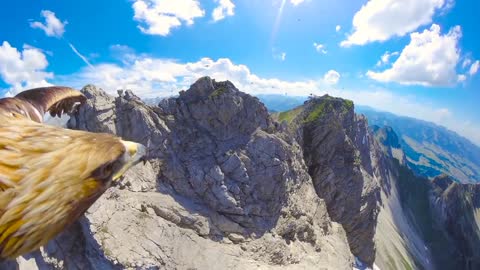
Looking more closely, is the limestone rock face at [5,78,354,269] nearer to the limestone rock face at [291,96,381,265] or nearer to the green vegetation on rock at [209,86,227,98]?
the green vegetation on rock at [209,86,227,98]

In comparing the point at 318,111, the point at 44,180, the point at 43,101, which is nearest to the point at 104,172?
the point at 44,180

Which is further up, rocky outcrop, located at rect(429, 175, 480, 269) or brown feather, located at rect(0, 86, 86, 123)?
brown feather, located at rect(0, 86, 86, 123)

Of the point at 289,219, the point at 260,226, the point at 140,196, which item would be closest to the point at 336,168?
the point at 289,219

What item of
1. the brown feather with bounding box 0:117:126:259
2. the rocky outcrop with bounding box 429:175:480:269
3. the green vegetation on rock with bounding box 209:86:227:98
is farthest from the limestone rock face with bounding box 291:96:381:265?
the rocky outcrop with bounding box 429:175:480:269

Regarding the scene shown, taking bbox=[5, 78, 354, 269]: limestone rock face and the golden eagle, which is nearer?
the golden eagle

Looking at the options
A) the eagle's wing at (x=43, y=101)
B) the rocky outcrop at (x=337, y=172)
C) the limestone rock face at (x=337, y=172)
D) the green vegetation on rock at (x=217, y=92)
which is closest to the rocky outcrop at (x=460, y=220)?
the rocky outcrop at (x=337, y=172)

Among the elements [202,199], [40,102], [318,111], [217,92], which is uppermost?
[40,102]

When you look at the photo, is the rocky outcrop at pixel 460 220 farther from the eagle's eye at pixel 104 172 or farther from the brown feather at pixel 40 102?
the eagle's eye at pixel 104 172

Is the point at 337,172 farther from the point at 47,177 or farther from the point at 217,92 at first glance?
the point at 47,177
